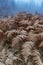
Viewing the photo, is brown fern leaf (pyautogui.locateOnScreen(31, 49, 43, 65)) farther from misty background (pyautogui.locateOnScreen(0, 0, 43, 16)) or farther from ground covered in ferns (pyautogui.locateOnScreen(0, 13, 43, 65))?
misty background (pyautogui.locateOnScreen(0, 0, 43, 16))

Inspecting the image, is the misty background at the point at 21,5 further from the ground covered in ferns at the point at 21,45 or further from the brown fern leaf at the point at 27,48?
the brown fern leaf at the point at 27,48

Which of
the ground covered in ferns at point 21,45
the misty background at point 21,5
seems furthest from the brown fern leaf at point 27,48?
the misty background at point 21,5

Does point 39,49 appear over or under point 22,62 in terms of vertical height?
over

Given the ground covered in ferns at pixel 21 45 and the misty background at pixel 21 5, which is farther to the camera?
the misty background at pixel 21 5

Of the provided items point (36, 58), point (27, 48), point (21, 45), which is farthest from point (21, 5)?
point (36, 58)

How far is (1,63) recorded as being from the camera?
2279mm

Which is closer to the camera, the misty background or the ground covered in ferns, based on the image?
the ground covered in ferns

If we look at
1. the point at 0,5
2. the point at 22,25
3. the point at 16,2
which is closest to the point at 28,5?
the point at 16,2

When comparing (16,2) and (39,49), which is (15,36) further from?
(16,2)

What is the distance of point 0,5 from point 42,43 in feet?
16.0

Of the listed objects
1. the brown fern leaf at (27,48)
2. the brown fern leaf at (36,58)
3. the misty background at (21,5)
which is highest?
the misty background at (21,5)

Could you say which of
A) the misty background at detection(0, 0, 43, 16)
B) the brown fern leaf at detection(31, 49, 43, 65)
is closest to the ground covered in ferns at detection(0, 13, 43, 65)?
the brown fern leaf at detection(31, 49, 43, 65)

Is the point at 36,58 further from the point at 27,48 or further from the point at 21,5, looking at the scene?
the point at 21,5

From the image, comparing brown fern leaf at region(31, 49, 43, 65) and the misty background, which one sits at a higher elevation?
the misty background
